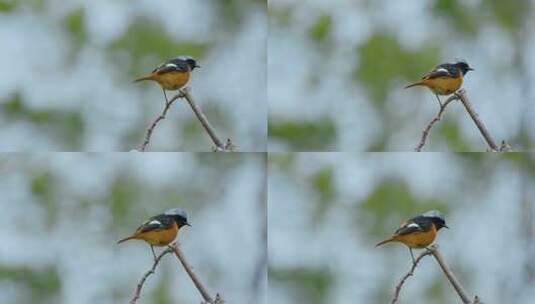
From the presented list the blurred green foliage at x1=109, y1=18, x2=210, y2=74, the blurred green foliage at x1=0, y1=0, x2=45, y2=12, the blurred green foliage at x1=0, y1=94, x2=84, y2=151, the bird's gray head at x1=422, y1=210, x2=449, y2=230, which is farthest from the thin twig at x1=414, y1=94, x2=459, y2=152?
the blurred green foliage at x1=0, y1=0, x2=45, y2=12

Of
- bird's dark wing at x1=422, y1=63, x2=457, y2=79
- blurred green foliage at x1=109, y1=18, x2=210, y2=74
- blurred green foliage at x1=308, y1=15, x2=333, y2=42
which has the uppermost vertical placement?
blurred green foliage at x1=308, y1=15, x2=333, y2=42

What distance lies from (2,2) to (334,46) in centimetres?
74

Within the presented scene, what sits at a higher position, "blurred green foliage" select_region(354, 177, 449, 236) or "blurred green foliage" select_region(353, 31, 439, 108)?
"blurred green foliage" select_region(353, 31, 439, 108)

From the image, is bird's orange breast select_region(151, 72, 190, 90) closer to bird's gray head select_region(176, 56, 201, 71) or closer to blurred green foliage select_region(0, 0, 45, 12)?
bird's gray head select_region(176, 56, 201, 71)

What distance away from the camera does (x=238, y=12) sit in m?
2.11

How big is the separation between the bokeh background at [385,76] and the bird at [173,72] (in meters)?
0.19

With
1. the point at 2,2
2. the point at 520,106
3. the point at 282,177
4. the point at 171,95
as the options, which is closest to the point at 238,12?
the point at 171,95

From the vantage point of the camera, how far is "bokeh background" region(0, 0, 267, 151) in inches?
80.5

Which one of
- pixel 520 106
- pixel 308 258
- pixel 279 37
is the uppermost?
pixel 279 37

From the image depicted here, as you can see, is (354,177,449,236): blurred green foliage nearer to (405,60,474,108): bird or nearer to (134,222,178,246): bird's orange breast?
(405,60,474,108): bird

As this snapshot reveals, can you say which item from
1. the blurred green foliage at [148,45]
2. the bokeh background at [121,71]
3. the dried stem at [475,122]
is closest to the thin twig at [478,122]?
the dried stem at [475,122]

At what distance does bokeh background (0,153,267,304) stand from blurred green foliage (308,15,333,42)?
0.98ft

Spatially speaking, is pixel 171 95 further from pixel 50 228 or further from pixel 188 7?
pixel 50 228

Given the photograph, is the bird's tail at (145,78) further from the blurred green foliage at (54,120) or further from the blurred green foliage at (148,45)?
the blurred green foliage at (54,120)
